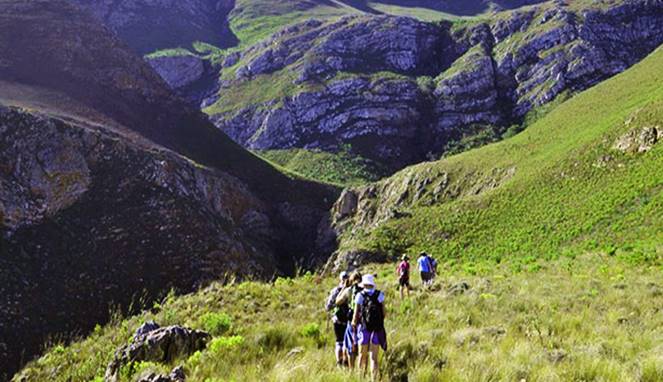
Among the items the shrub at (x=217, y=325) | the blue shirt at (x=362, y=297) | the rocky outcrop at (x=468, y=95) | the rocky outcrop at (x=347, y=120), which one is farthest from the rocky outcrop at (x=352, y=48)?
the blue shirt at (x=362, y=297)

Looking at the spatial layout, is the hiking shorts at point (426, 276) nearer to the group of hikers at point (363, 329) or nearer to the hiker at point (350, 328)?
the hiker at point (350, 328)

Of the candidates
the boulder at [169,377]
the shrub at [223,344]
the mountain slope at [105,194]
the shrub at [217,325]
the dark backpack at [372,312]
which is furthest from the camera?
the mountain slope at [105,194]

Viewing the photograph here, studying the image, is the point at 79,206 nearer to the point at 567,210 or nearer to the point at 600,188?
the point at 567,210

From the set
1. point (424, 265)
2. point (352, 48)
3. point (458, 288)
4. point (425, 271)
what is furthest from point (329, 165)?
point (458, 288)

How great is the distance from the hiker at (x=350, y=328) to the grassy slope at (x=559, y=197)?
1732 cm

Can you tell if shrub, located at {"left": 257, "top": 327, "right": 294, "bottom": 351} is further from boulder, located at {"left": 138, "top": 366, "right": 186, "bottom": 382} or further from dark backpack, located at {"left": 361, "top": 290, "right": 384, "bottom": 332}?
dark backpack, located at {"left": 361, "top": 290, "right": 384, "bottom": 332}

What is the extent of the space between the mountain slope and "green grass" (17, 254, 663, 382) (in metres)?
9.60

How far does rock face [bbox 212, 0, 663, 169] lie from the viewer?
98312 mm

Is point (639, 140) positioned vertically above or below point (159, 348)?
above

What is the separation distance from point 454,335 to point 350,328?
262cm

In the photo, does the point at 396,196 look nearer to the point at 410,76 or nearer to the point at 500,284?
the point at 500,284

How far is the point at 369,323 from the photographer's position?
300 inches

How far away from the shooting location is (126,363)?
8.97 meters

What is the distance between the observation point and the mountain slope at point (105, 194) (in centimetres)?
2602
